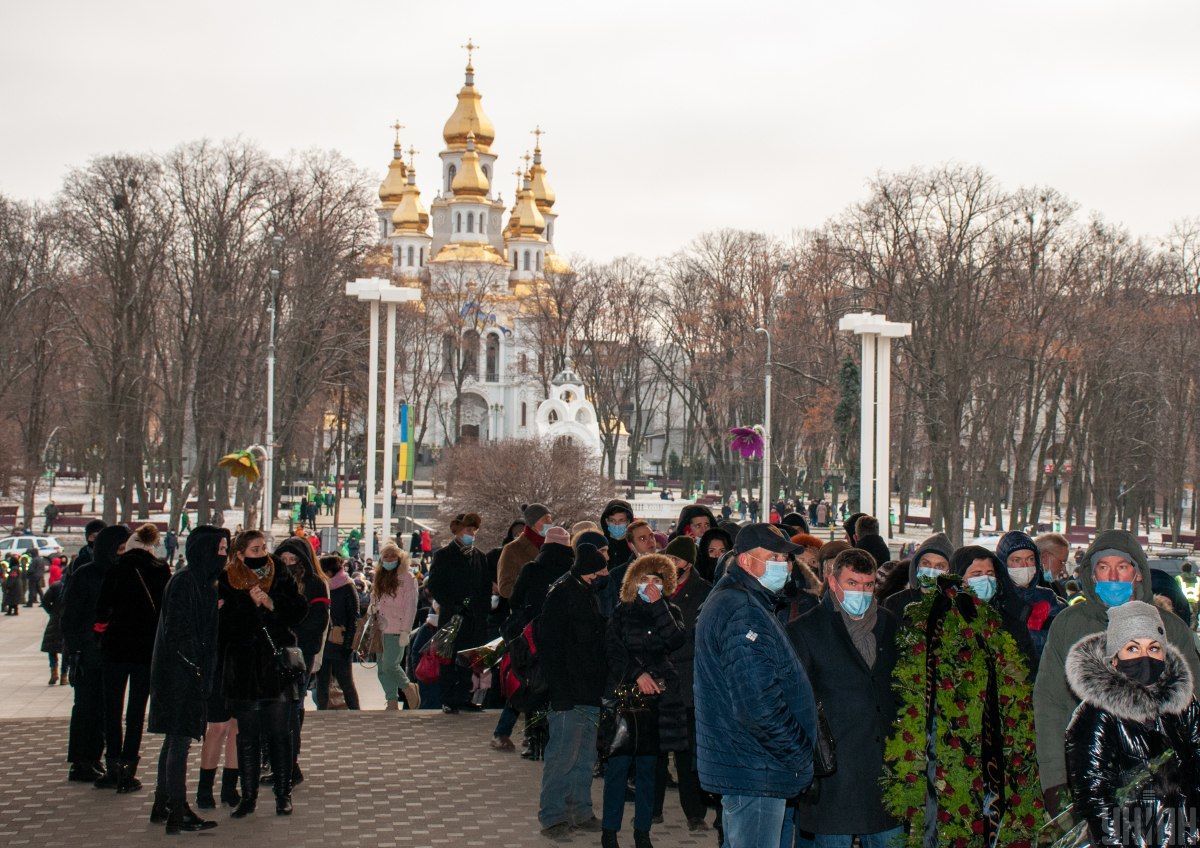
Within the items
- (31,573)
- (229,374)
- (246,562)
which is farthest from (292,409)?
(246,562)

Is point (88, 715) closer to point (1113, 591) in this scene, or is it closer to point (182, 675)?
point (182, 675)

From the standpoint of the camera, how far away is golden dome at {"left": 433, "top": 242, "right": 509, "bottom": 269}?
10069cm

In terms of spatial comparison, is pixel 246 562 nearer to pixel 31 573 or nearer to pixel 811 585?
pixel 811 585

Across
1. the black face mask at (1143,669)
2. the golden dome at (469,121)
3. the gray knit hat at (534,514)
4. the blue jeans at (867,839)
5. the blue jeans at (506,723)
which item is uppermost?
the golden dome at (469,121)

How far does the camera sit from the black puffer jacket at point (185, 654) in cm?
890

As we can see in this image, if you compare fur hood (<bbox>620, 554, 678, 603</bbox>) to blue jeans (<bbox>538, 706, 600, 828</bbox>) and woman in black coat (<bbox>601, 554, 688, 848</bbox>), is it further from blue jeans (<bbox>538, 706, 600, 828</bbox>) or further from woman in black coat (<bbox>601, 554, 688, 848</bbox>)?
blue jeans (<bbox>538, 706, 600, 828</bbox>)

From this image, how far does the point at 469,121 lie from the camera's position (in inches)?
4225

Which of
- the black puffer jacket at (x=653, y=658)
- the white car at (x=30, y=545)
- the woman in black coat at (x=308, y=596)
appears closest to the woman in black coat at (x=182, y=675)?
the woman in black coat at (x=308, y=596)

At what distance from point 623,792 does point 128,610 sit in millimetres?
3206

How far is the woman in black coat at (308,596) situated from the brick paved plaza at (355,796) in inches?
22.3

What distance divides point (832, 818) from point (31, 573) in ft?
101

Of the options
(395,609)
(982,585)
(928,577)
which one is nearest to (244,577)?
(928,577)

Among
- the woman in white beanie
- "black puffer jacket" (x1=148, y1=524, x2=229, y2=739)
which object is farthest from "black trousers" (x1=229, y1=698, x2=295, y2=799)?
the woman in white beanie

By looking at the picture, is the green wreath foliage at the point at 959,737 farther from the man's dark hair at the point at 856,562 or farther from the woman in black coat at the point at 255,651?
the woman in black coat at the point at 255,651
